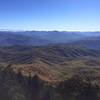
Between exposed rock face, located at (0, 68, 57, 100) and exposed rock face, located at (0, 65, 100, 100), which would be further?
exposed rock face, located at (0, 68, 57, 100)

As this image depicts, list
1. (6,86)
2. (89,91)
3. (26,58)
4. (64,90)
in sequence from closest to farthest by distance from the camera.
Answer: (89,91) → (64,90) → (6,86) → (26,58)

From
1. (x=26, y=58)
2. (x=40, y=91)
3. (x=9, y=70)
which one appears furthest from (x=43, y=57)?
(x=40, y=91)

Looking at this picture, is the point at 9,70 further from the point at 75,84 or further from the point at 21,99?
the point at 75,84

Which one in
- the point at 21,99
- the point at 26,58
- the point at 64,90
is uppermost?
the point at 64,90

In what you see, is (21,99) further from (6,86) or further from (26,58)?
(26,58)

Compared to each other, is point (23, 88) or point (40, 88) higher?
point (40, 88)

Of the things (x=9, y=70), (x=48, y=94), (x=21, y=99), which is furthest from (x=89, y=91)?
Result: (x=9, y=70)

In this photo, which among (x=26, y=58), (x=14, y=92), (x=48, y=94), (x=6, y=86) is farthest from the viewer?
(x=26, y=58)

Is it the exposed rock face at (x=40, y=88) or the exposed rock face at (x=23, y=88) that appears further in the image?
the exposed rock face at (x=23, y=88)

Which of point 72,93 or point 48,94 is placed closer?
point 72,93

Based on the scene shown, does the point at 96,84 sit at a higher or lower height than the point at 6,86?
higher

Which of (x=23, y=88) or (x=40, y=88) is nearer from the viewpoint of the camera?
(x=40, y=88)
